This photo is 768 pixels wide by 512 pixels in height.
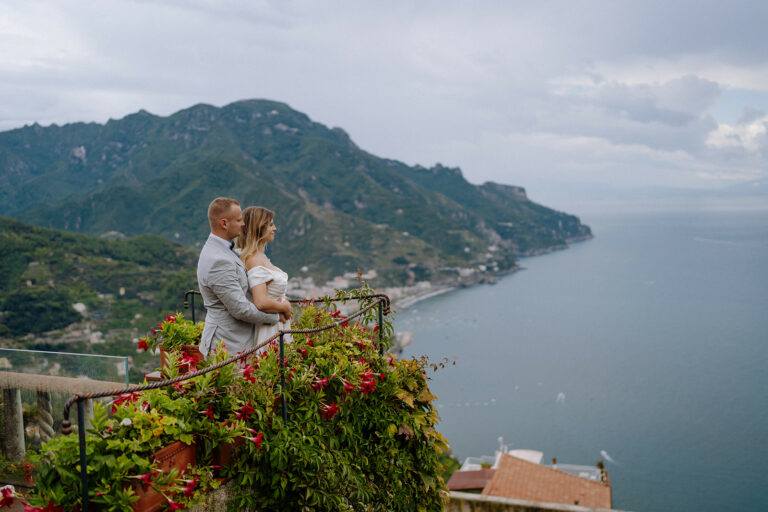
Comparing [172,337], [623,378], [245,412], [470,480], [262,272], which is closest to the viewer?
[245,412]

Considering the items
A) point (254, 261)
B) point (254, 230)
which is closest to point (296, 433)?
point (254, 261)

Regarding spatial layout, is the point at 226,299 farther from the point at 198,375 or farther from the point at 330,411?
the point at 330,411

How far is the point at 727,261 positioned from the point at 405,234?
88.3m

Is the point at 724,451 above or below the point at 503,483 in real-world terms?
below

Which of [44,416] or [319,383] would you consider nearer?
[319,383]

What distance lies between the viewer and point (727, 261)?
472ft

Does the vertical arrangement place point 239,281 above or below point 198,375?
above

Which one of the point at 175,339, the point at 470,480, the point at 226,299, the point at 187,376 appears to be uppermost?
the point at 226,299

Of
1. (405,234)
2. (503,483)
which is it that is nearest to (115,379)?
(503,483)

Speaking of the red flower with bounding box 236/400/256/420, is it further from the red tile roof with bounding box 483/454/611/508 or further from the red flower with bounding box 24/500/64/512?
the red tile roof with bounding box 483/454/611/508

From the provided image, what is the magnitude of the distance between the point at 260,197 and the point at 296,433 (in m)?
141

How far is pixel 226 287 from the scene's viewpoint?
11.2ft

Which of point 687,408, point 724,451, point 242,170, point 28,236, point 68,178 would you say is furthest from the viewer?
point 68,178

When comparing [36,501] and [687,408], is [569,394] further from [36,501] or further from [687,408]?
[36,501]
